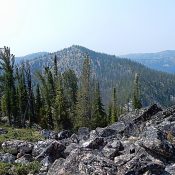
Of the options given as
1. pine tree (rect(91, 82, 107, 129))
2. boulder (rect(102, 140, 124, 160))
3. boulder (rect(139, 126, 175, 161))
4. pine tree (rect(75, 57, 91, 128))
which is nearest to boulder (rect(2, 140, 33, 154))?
boulder (rect(102, 140, 124, 160))

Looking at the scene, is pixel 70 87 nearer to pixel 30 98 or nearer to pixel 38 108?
pixel 38 108

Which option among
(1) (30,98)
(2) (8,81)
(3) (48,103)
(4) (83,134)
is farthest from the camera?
(3) (48,103)

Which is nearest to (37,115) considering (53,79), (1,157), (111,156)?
(53,79)

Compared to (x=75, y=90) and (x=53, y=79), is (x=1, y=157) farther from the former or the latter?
(x=75, y=90)

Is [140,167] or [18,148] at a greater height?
A: [140,167]

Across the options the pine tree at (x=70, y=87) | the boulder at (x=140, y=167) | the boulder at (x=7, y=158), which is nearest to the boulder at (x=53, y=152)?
the boulder at (x=7, y=158)

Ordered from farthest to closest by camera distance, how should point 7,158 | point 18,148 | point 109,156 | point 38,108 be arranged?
point 38,108 < point 18,148 < point 7,158 < point 109,156

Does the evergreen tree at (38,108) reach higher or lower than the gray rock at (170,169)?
lower

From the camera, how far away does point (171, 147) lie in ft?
73.4

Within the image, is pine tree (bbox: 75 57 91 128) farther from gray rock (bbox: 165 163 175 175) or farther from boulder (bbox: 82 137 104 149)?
gray rock (bbox: 165 163 175 175)

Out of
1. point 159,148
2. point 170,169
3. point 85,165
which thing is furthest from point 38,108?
point 170,169

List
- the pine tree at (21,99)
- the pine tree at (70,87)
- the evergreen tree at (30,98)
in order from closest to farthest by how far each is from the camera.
Result: the evergreen tree at (30,98), the pine tree at (21,99), the pine tree at (70,87)

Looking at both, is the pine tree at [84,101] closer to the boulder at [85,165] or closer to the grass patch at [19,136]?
the grass patch at [19,136]

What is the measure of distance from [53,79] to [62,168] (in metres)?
77.2
